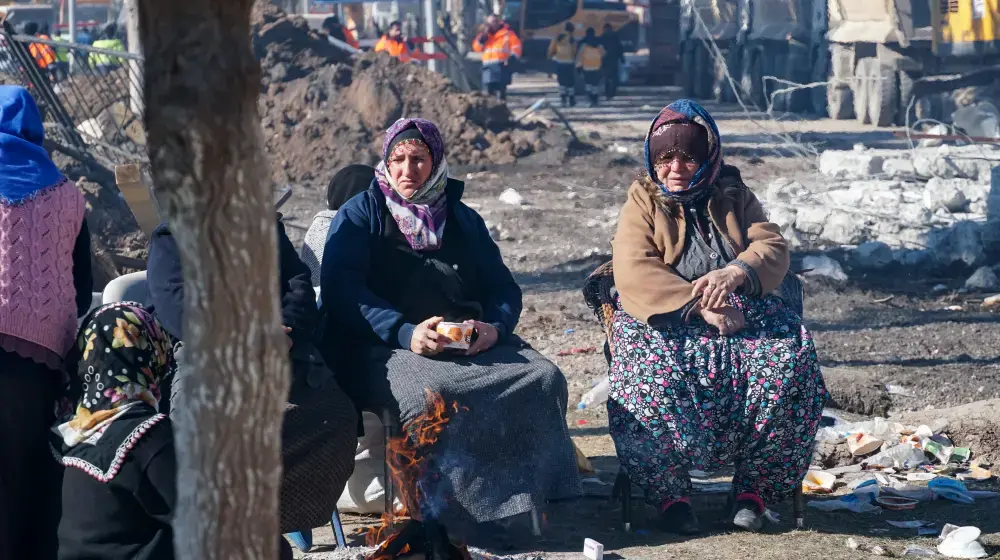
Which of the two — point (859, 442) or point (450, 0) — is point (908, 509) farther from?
point (450, 0)

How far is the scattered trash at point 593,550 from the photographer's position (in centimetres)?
402

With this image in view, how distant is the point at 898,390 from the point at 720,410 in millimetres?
2040

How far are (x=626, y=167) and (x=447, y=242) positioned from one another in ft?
32.8

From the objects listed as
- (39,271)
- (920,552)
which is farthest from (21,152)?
(920,552)

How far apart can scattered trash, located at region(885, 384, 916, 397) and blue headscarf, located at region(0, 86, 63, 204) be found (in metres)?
4.07

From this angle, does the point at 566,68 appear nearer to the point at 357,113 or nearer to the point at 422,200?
the point at 357,113

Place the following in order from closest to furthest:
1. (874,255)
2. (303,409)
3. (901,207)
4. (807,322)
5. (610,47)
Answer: (303,409) → (807,322) → (874,255) → (901,207) → (610,47)

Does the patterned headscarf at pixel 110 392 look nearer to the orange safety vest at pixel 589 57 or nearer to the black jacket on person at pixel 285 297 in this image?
the black jacket on person at pixel 285 297

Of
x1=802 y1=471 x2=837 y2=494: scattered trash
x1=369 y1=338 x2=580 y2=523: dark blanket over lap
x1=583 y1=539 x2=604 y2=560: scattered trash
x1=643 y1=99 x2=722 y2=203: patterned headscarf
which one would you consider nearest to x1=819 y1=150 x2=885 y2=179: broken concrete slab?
x1=802 y1=471 x2=837 y2=494: scattered trash

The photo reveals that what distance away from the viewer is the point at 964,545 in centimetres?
405

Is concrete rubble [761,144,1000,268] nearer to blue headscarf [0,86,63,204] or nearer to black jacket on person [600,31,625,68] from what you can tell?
blue headscarf [0,86,63,204]

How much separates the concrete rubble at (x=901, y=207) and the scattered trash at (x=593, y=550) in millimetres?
5430

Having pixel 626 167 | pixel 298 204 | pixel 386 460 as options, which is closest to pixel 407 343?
pixel 386 460

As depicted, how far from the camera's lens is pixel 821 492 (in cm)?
485
